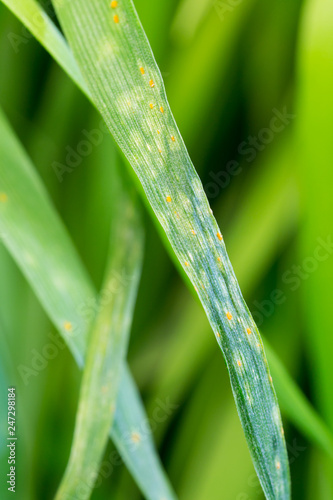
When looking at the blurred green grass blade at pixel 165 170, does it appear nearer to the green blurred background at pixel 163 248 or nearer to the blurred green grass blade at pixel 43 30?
the blurred green grass blade at pixel 43 30

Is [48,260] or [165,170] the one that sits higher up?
[165,170]

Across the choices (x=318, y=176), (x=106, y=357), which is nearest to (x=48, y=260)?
(x=106, y=357)

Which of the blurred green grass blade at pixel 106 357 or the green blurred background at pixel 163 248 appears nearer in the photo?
the blurred green grass blade at pixel 106 357

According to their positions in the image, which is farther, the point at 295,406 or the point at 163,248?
the point at 163,248

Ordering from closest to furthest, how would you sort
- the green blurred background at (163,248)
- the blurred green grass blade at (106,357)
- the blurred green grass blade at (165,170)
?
the blurred green grass blade at (165,170), the blurred green grass blade at (106,357), the green blurred background at (163,248)

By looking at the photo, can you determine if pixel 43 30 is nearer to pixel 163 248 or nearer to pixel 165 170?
pixel 165 170

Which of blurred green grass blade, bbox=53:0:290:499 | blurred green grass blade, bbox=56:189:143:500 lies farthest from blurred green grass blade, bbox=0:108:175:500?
blurred green grass blade, bbox=53:0:290:499

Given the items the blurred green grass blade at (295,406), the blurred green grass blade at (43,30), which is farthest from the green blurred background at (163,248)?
the blurred green grass blade at (43,30)

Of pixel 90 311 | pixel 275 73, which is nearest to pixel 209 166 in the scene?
pixel 275 73
